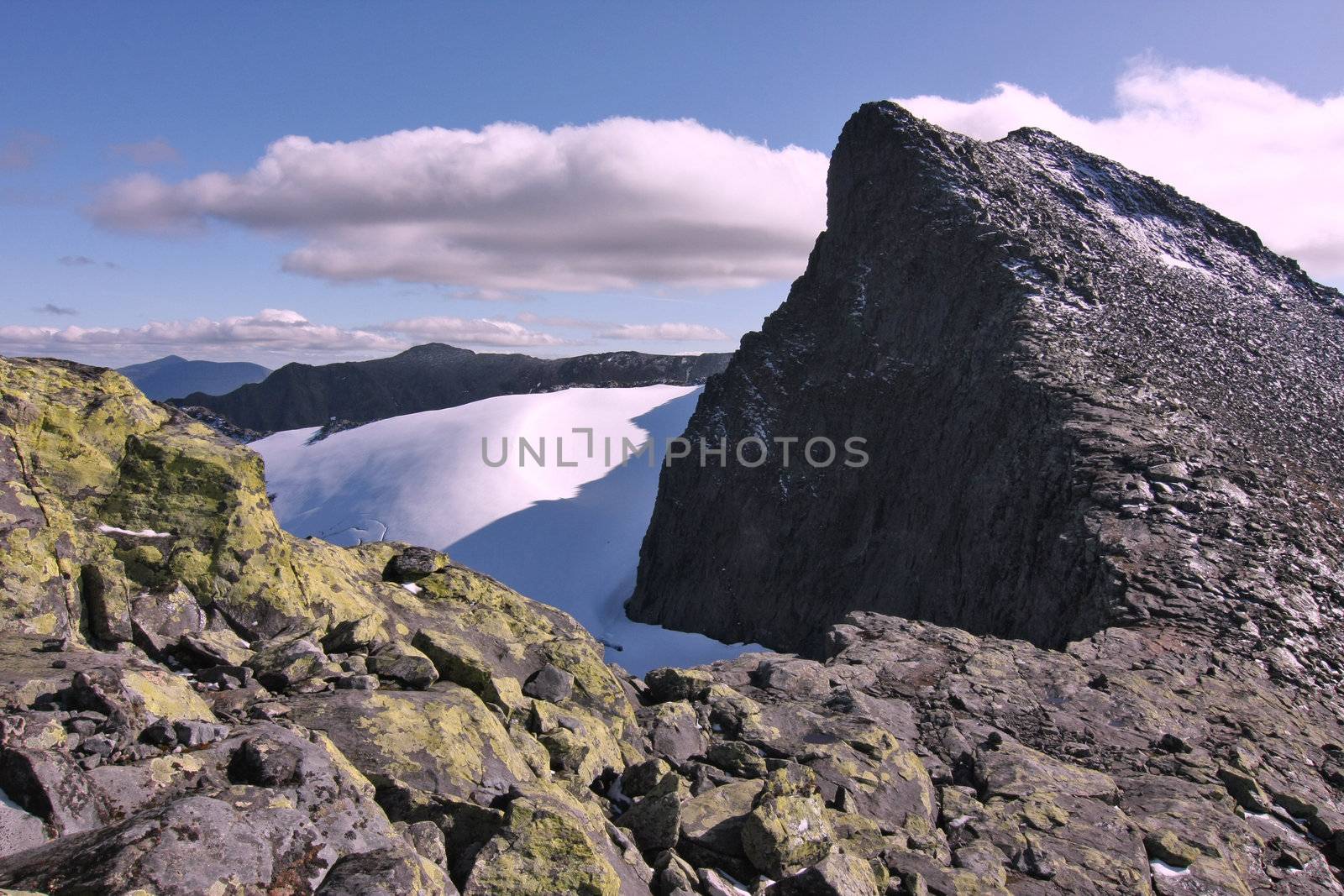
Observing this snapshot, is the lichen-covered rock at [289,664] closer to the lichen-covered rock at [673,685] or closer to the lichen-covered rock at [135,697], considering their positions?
the lichen-covered rock at [135,697]

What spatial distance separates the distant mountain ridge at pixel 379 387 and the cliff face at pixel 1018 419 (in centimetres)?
11350

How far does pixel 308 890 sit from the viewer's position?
407 centimetres

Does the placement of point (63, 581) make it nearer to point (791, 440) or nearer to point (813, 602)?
point (813, 602)

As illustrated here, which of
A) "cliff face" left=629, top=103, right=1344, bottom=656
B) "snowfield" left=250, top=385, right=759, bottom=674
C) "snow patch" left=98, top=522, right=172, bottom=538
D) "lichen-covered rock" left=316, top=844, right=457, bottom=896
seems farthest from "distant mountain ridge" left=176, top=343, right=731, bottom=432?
"lichen-covered rock" left=316, top=844, right=457, bottom=896

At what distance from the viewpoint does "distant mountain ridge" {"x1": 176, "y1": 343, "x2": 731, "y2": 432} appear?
549 ft

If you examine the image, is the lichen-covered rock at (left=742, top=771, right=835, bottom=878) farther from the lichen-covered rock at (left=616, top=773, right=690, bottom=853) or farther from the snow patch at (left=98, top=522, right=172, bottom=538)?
the snow patch at (left=98, top=522, right=172, bottom=538)

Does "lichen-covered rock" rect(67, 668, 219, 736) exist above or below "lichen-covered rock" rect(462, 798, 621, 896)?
above

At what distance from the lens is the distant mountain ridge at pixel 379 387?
167 meters

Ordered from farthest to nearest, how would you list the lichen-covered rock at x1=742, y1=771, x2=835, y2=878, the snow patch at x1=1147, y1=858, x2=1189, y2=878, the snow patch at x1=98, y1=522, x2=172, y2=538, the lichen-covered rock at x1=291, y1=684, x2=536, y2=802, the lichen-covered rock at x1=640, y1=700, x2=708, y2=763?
the lichen-covered rock at x1=640, y1=700, x2=708, y2=763 < the snow patch at x1=1147, y1=858, x2=1189, y2=878 < the snow patch at x1=98, y1=522, x2=172, y2=538 < the lichen-covered rock at x1=742, y1=771, x2=835, y2=878 < the lichen-covered rock at x1=291, y1=684, x2=536, y2=802

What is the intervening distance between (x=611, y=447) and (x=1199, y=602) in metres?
61.1

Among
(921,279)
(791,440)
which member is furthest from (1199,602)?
(791,440)

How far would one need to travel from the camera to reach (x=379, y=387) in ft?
589

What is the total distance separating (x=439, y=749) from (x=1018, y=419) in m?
23.2

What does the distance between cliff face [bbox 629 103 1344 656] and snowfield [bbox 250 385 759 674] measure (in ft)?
17.1
